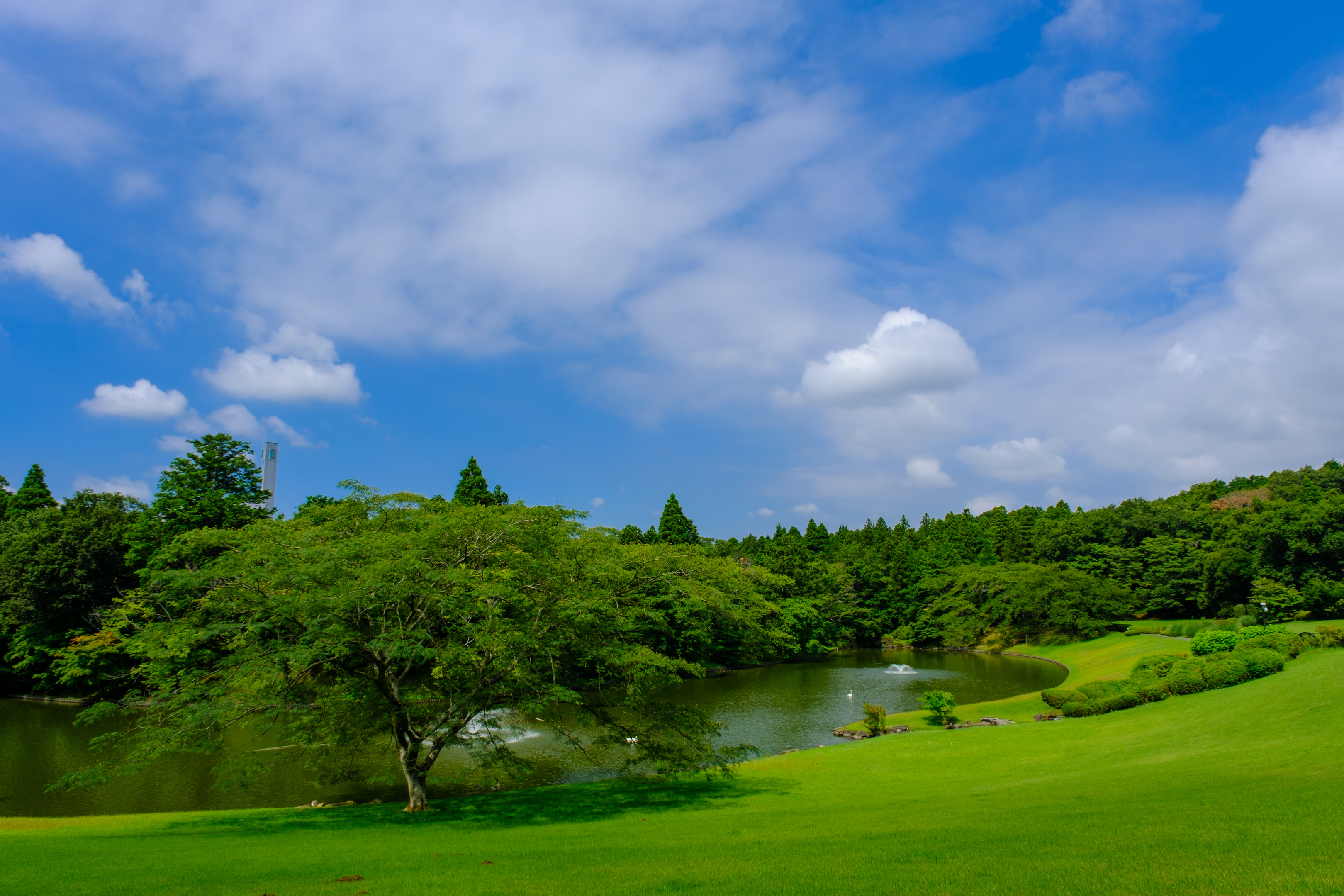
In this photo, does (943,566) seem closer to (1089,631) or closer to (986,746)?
(1089,631)

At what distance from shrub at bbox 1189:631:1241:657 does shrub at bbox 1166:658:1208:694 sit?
15.8 feet

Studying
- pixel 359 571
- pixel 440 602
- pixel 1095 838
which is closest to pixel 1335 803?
pixel 1095 838

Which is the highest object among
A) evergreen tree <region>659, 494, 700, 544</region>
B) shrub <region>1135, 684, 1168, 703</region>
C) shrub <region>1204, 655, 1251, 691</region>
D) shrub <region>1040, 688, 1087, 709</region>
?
evergreen tree <region>659, 494, 700, 544</region>

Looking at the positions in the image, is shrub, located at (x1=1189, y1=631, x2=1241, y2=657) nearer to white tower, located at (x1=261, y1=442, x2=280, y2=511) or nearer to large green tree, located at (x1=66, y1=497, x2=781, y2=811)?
large green tree, located at (x1=66, y1=497, x2=781, y2=811)

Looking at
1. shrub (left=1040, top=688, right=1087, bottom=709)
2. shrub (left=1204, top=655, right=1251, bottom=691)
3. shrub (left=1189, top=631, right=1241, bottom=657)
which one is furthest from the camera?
shrub (left=1189, top=631, right=1241, bottom=657)

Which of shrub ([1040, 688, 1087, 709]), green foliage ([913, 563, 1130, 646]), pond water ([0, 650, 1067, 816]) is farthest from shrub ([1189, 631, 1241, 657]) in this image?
green foliage ([913, 563, 1130, 646])

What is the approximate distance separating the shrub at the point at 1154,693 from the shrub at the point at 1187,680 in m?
0.23

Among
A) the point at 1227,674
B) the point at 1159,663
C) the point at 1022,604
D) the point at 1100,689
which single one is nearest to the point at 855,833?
the point at 1227,674

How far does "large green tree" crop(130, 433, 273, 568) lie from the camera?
3797 centimetres

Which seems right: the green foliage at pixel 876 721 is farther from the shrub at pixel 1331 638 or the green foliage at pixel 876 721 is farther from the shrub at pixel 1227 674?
the shrub at pixel 1331 638

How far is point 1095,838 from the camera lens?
850 cm

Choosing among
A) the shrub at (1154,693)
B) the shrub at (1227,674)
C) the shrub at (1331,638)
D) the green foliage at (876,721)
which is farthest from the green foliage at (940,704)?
the shrub at (1331,638)

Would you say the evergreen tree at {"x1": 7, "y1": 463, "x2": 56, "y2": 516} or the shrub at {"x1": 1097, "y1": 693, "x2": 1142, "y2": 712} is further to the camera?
the evergreen tree at {"x1": 7, "y1": 463, "x2": 56, "y2": 516}

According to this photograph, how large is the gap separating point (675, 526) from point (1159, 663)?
36.3 m
